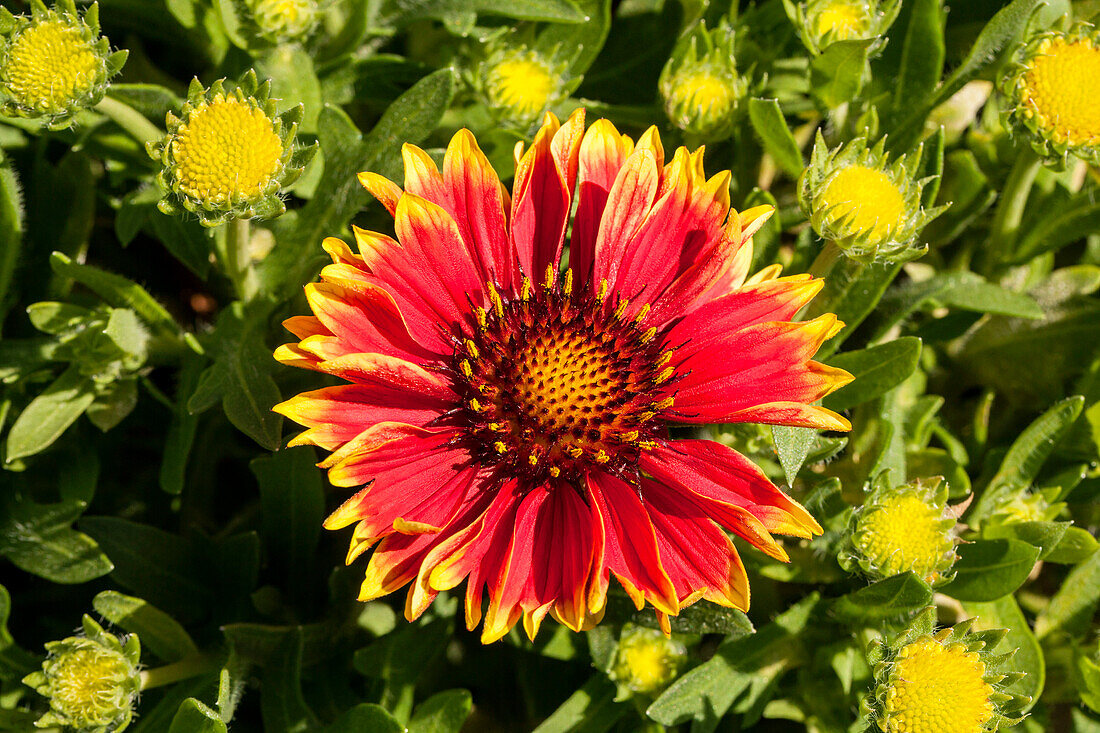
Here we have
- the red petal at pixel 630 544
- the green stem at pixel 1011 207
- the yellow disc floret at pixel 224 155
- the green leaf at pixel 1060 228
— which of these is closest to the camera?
the red petal at pixel 630 544

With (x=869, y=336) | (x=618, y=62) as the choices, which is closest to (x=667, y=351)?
(x=869, y=336)

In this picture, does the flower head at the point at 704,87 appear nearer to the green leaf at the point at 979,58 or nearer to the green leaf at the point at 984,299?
the green leaf at the point at 979,58

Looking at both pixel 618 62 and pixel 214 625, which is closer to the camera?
pixel 214 625

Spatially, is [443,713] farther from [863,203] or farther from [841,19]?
[841,19]

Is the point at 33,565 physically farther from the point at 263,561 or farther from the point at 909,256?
the point at 909,256

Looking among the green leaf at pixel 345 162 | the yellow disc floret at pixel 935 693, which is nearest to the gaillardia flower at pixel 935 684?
the yellow disc floret at pixel 935 693

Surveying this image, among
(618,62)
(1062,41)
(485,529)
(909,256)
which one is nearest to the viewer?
(485,529)
